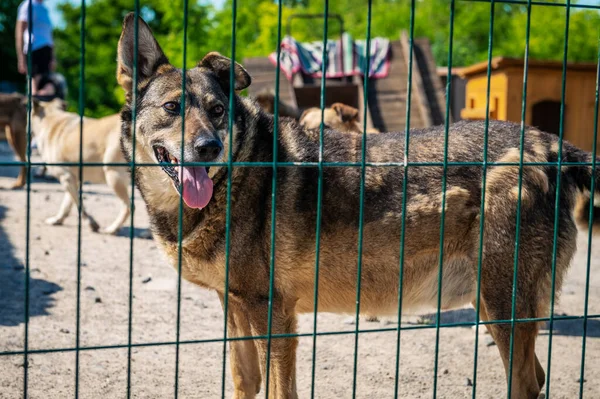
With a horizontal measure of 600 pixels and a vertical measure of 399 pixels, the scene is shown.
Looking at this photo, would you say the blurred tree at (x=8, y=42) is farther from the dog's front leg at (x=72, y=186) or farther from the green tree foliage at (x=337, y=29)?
the dog's front leg at (x=72, y=186)

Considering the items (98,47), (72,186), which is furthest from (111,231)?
(98,47)

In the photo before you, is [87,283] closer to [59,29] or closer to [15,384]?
[15,384]

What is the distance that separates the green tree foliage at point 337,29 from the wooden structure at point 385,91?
1068cm

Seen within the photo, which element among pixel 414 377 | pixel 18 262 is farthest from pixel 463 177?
pixel 18 262

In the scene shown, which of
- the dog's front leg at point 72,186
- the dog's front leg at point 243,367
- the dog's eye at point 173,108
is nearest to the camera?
the dog's eye at point 173,108

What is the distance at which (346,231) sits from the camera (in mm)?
3471

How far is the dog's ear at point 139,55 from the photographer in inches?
121

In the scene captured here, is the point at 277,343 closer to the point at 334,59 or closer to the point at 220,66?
the point at 220,66

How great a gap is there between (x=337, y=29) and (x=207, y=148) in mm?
40561

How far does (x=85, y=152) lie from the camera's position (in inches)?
329

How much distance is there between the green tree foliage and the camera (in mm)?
25281

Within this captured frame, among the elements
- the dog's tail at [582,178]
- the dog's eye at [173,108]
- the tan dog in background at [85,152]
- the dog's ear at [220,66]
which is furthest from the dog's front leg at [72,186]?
the dog's tail at [582,178]

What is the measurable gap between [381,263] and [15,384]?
2.07 metres

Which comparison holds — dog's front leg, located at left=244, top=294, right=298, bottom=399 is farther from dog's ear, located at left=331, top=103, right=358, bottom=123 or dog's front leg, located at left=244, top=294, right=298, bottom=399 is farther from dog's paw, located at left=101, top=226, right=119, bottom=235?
dog's paw, located at left=101, top=226, right=119, bottom=235
